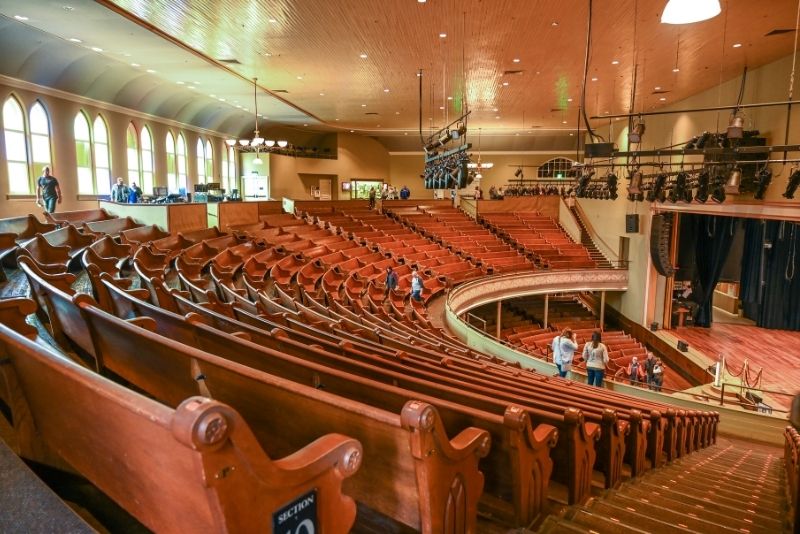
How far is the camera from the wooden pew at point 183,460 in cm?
85

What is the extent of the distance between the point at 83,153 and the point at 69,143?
22.9 inches

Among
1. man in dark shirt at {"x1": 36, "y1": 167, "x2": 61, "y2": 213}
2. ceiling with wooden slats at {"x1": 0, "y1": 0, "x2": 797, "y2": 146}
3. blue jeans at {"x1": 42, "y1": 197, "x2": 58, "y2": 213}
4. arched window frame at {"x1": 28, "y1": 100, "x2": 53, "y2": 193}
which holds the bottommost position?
blue jeans at {"x1": 42, "y1": 197, "x2": 58, "y2": 213}

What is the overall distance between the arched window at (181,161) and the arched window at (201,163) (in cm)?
85

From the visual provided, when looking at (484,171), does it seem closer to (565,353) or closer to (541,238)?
(541,238)

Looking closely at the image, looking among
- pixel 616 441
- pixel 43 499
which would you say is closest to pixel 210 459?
pixel 43 499

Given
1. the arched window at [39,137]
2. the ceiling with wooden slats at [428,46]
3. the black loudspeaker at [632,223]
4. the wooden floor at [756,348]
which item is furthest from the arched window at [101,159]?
the wooden floor at [756,348]

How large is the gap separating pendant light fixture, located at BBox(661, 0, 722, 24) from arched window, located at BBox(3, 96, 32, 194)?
12.6 m

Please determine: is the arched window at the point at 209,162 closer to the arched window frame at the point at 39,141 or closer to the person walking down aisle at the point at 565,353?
the arched window frame at the point at 39,141

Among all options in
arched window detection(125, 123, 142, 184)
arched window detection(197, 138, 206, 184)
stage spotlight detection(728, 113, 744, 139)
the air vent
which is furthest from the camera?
arched window detection(197, 138, 206, 184)

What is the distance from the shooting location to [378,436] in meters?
1.32

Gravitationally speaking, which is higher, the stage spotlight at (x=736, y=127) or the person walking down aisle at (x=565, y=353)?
the stage spotlight at (x=736, y=127)

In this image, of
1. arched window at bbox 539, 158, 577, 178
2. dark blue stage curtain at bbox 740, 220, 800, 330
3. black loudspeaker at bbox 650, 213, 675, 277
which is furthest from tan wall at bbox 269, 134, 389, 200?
Result: dark blue stage curtain at bbox 740, 220, 800, 330

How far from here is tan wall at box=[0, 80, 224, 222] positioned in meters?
10.6

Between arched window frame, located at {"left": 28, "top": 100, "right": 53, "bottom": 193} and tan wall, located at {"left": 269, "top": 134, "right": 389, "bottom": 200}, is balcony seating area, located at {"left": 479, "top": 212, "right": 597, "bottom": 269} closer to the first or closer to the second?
tan wall, located at {"left": 269, "top": 134, "right": 389, "bottom": 200}
